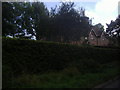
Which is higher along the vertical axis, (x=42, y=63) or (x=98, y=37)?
(x=98, y=37)

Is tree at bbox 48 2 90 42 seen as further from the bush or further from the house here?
the house

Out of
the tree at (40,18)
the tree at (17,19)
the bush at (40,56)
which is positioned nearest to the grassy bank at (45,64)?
the bush at (40,56)

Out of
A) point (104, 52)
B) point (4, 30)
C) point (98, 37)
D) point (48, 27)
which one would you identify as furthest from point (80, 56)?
point (98, 37)

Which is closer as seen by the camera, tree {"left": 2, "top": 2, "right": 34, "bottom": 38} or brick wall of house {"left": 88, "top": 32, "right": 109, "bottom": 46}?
tree {"left": 2, "top": 2, "right": 34, "bottom": 38}

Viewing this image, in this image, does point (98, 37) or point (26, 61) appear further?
point (98, 37)

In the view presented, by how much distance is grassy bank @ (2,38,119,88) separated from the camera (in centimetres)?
582

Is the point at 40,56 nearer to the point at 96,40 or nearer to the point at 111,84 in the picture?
the point at 111,84

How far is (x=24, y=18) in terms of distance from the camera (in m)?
27.5

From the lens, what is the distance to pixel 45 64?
805 cm

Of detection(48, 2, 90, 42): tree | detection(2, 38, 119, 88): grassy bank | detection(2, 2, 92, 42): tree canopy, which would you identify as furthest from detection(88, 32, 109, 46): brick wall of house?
detection(2, 38, 119, 88): grassy bank

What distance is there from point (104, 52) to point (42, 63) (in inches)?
249

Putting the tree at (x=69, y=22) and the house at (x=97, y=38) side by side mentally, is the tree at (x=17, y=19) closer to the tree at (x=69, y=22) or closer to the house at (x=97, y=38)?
the tree at (x=69, y=22)

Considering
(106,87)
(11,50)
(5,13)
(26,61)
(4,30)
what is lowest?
(106,87)

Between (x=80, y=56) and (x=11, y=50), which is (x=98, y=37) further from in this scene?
(x=11, y=50)
